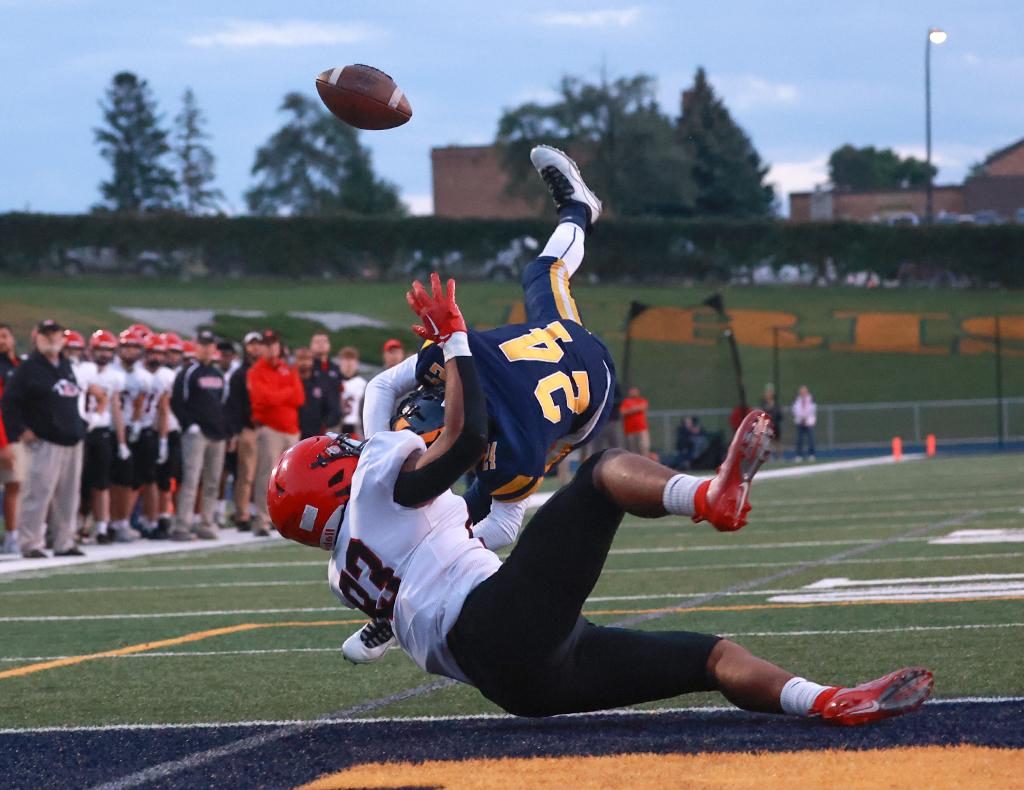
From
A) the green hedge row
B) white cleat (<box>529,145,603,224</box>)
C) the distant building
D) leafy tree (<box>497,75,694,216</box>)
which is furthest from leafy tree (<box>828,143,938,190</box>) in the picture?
white cleat (<box>529,145,603,224</box>)

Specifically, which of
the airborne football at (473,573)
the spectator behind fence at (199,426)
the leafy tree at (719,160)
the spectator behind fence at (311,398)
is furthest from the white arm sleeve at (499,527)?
the leafy tree at (719,160)

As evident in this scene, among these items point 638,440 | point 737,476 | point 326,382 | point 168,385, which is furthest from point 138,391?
point 638,440

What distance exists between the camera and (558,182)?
7883mm

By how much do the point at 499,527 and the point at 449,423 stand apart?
1.17 m

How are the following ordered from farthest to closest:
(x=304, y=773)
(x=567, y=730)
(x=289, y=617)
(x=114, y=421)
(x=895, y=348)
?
(x=895, y=348) < (x=114, y=421) < (x=289, y=617) < (x=567, y=730) < (x=304, y=773)

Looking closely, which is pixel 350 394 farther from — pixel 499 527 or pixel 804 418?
pixel 804 418

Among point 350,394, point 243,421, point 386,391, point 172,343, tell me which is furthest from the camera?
Result: point 350,394

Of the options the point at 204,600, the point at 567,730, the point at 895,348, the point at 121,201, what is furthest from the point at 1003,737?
the point at 121,201

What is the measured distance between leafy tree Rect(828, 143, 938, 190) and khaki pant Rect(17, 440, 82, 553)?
10137 cm

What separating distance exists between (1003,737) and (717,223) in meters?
41.2

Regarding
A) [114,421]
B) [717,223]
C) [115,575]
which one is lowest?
[115,575]

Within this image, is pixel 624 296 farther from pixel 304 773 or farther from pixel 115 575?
pixel 304 773

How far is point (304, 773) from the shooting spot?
413cm

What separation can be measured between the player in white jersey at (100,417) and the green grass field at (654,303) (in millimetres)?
21409
